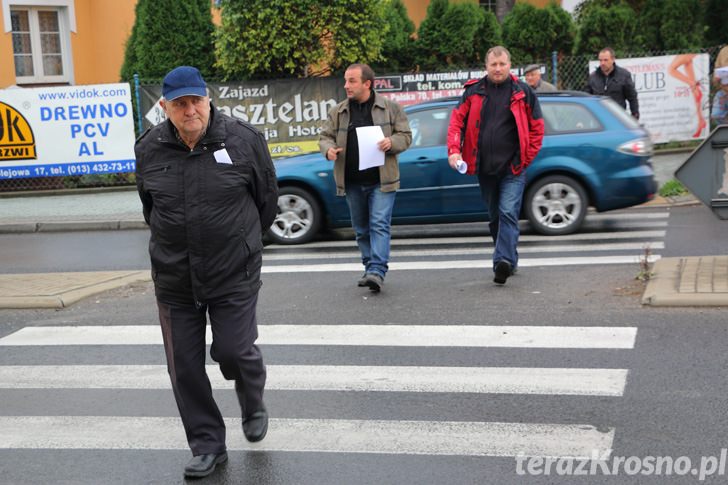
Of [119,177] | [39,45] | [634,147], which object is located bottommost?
[119,177]

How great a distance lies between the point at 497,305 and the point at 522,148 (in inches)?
52.6

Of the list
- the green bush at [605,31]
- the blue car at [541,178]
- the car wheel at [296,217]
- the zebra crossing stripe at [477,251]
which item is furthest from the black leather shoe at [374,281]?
the green bush at [605,31]

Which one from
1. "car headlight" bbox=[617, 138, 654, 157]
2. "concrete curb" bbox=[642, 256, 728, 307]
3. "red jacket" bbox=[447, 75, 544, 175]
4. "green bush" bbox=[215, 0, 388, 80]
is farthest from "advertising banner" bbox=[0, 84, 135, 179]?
"concrete curb" bbox=[642, 256, 728, 307]

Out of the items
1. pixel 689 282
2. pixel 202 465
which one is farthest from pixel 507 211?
pixel 202 465

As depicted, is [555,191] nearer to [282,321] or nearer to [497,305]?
[497,305]

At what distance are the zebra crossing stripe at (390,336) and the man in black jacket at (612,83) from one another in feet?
24.4

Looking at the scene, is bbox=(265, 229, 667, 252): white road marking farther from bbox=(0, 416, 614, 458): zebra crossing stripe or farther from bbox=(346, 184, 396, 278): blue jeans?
bbox=(0, 416, 614, 458): zebra crossing stripe

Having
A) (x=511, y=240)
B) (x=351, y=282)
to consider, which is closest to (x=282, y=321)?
(x=351, y=282)

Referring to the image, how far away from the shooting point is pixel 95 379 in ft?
20.5

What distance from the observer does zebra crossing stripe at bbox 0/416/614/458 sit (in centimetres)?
471

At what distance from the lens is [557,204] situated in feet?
35.3

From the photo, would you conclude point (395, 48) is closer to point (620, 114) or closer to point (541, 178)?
point (620, 114)

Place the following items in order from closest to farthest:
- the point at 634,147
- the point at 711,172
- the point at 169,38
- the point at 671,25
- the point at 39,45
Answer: the point at 711,172 → the point at 634,147 → the point at 169,38 → the point at 671,25 → the point at 39,45

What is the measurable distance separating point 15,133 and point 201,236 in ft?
43.8
